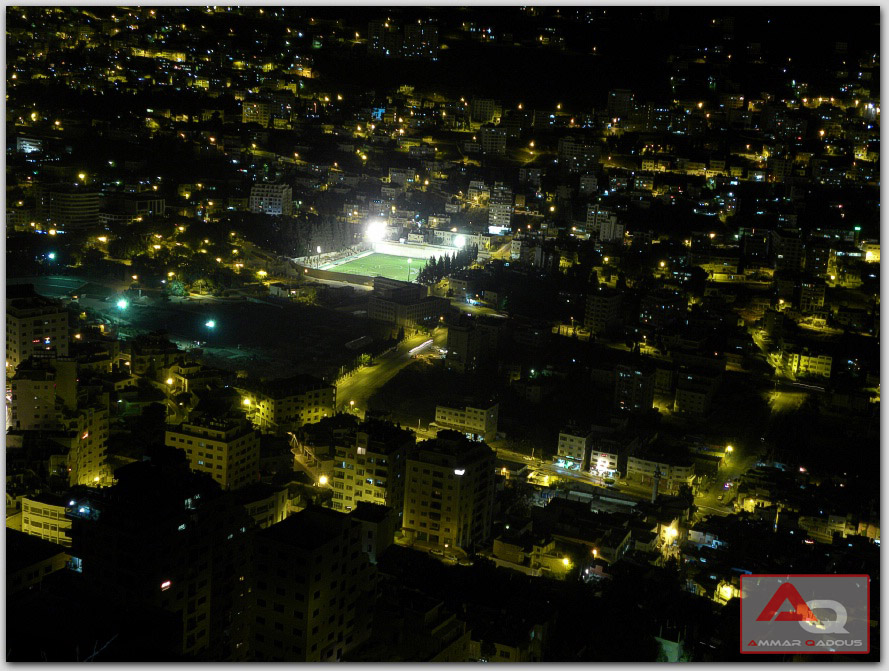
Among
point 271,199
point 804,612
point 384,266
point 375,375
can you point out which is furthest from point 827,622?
point 271,199

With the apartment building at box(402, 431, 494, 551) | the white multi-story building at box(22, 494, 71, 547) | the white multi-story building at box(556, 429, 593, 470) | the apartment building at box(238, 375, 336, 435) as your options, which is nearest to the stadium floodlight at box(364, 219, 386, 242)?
the apartment building at box(238, 375, 336, 435)

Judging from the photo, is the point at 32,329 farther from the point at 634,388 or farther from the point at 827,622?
the point at 827,622

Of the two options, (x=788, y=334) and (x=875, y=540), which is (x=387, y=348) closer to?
(x=788, y=334)

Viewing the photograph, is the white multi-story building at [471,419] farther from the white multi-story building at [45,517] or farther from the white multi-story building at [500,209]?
the white multi-story building at [500,209]

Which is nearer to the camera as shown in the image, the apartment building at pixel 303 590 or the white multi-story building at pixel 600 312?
the apartment building at pixel 303 590

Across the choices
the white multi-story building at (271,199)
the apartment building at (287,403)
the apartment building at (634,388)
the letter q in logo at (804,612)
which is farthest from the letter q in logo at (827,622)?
the white multi-story building at (271,199)
